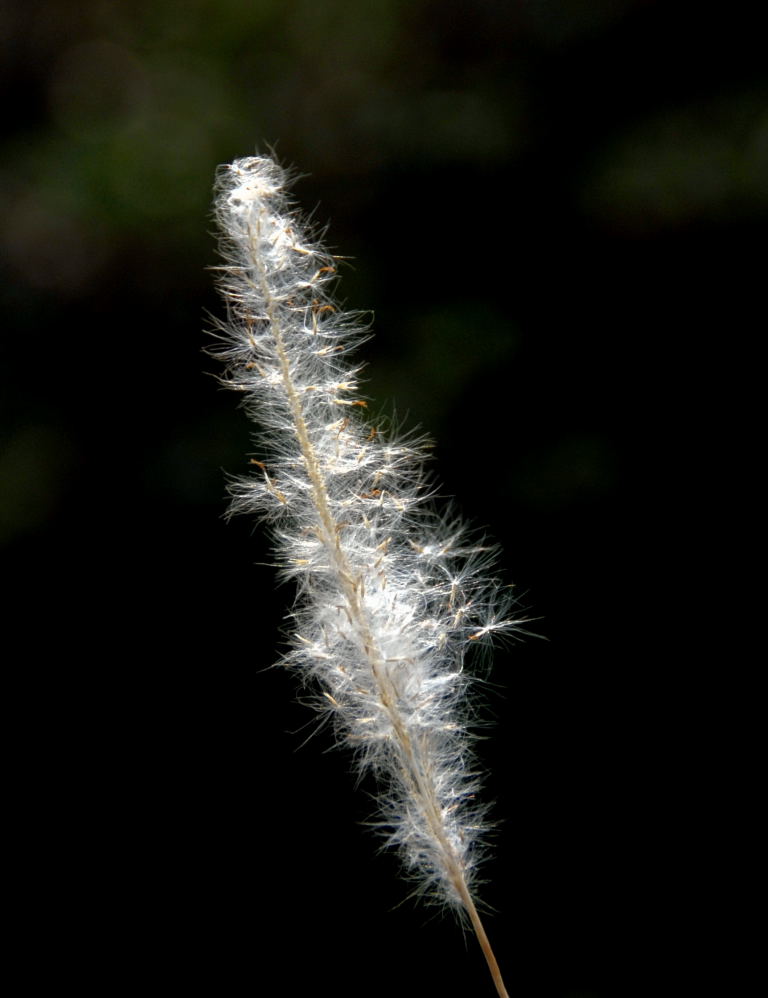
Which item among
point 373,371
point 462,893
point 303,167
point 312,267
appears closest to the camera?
point 462,893

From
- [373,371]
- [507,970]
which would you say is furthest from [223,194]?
[507,970]

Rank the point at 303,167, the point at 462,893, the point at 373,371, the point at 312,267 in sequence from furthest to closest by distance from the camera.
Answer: the point at 303,167, the point at 373,371, the point at 312,267, the point at 462,893

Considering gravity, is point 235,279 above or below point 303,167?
below

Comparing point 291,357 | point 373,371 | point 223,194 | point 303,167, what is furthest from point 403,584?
point 303,167

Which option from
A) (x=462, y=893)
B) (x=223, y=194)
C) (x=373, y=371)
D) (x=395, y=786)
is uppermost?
(x=373, y=371)

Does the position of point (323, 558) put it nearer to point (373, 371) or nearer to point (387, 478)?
point (387, 478)

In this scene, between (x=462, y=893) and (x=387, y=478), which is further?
(x=387, y=478)

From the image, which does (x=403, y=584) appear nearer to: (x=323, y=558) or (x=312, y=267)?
(x=323, y=558)
